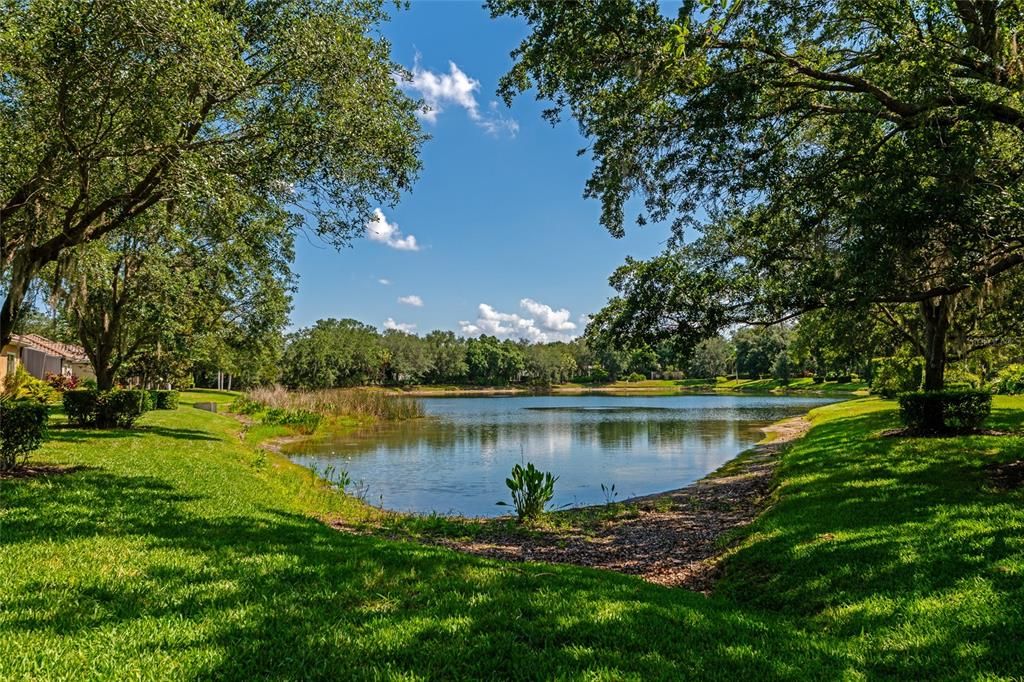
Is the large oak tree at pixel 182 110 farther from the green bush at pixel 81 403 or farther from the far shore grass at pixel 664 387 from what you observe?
the far shore grass at pixel 664 387

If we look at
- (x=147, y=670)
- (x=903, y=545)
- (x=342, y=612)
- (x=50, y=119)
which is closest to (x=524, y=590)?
(x=342, y=612)

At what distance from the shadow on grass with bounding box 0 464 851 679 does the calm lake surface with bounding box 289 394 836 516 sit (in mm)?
7739

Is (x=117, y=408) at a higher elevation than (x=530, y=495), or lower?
higher

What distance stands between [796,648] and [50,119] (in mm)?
10842

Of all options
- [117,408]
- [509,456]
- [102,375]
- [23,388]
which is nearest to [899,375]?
[509,456]

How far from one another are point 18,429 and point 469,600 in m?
8.75

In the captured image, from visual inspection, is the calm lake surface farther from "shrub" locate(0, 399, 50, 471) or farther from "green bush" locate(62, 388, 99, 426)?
"shrub" locate(0, 399, 50, 471)

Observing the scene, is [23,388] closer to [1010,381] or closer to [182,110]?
[182,110]

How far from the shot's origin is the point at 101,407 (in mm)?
17906

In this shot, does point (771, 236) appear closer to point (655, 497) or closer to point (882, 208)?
point (882, 208)

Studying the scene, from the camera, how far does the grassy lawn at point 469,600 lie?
3.80 m

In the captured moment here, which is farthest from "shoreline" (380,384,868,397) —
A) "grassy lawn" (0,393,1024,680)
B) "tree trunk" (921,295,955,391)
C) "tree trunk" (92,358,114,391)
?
"grassy lawn" (0,393,1024,680)

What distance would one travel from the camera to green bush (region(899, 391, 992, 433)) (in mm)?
13961

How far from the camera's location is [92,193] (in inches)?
380
